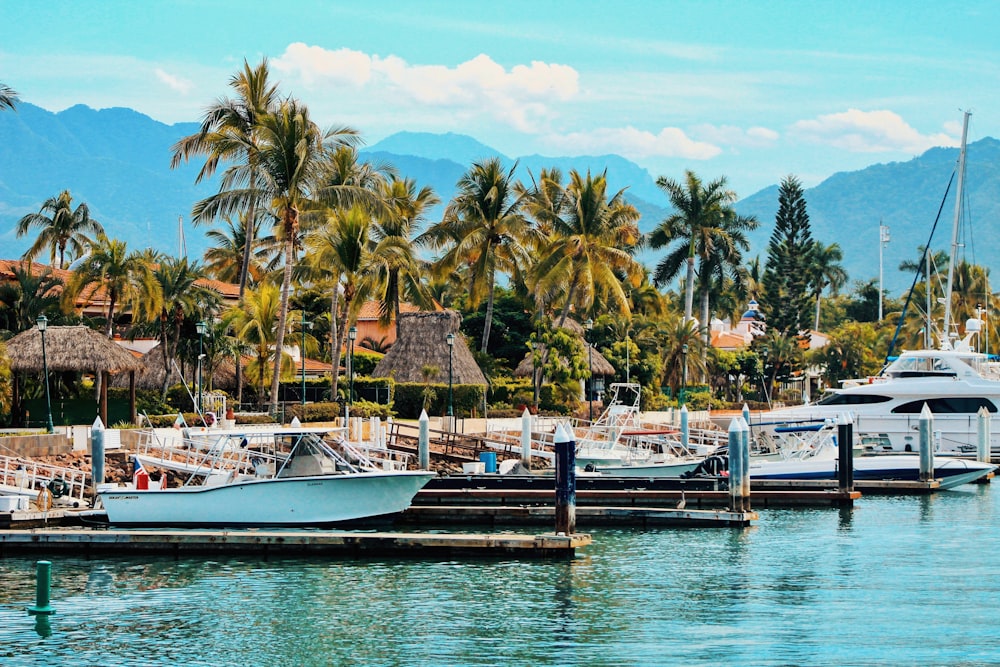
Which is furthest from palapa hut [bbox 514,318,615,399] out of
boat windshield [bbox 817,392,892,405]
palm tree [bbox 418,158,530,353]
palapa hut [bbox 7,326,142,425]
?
palapa hut [bbox 7,326,142,425]

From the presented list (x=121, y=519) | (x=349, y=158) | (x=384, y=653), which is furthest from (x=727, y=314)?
(x=384, y=653)

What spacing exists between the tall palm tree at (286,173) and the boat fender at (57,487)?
1518 cm

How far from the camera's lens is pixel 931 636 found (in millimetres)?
20703

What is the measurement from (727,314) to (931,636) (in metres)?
93.3

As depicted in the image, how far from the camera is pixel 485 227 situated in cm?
6197

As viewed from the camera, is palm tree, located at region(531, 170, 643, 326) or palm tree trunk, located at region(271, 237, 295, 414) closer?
palm tree trunk, located at region(271, 237, 295, 414)

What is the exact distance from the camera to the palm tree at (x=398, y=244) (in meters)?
56.5

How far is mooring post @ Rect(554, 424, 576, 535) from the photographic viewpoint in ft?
87.0

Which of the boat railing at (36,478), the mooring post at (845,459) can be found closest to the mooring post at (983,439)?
the mooring post at (845,459)

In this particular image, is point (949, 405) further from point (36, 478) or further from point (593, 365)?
point (36, 478)

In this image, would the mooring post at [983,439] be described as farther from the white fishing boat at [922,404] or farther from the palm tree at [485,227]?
the palm tree at [485,227]

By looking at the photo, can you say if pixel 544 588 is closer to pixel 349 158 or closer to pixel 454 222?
pixel 349 158

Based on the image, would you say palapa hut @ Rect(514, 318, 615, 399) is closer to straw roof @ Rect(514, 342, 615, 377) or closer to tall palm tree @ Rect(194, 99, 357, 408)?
straw roof @ Rect(514, 342, 615, 377)

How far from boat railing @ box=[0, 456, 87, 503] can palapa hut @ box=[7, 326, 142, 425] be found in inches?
298
